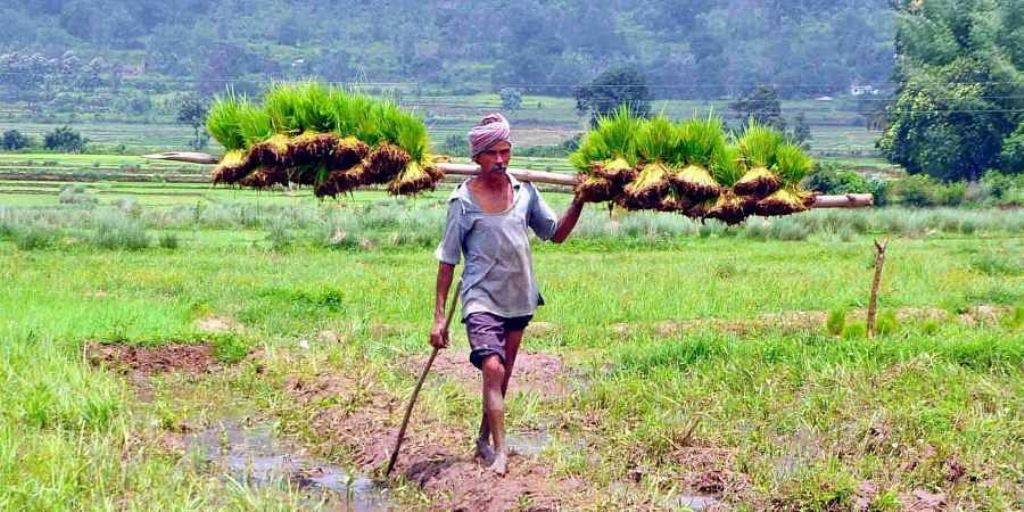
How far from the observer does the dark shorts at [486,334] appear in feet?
22.6

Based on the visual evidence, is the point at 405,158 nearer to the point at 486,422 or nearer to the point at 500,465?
the point at 486,422

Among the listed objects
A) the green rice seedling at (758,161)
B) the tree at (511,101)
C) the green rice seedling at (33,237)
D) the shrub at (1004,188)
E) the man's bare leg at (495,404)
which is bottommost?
the tree at (511,101)

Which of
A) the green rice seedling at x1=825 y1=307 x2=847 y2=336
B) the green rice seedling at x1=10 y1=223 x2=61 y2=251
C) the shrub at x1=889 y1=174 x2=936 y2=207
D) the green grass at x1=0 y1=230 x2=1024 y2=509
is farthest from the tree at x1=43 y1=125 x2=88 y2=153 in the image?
the green rice seedling at x1=825 y1=307 x2=847 y2=336

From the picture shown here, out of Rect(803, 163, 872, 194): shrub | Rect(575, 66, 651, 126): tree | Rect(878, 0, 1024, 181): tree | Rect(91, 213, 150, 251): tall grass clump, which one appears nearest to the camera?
Rect(91, 213, 150, 251): tall grass clump

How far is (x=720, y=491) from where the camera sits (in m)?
6.66

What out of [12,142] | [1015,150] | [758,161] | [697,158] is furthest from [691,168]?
[12,142]

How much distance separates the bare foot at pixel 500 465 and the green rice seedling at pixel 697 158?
8.76ft

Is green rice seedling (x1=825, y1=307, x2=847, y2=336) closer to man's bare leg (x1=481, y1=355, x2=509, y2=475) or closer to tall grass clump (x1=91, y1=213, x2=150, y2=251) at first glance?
man's bare leg (x1=481, y1=355, x2=509, y2=475)

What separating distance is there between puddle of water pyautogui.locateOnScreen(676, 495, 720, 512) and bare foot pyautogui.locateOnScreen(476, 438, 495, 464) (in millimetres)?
967

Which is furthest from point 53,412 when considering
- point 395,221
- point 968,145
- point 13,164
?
point 13,164

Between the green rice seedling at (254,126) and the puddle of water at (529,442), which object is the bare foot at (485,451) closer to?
the puddle of water at (529,442)

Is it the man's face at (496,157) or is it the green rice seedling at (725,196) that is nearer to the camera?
the man's face at (496,157)

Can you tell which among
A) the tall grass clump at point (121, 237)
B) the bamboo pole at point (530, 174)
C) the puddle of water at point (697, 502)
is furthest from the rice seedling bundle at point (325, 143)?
the tall grass clump at point (121, 237)

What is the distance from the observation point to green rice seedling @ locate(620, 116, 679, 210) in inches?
341
